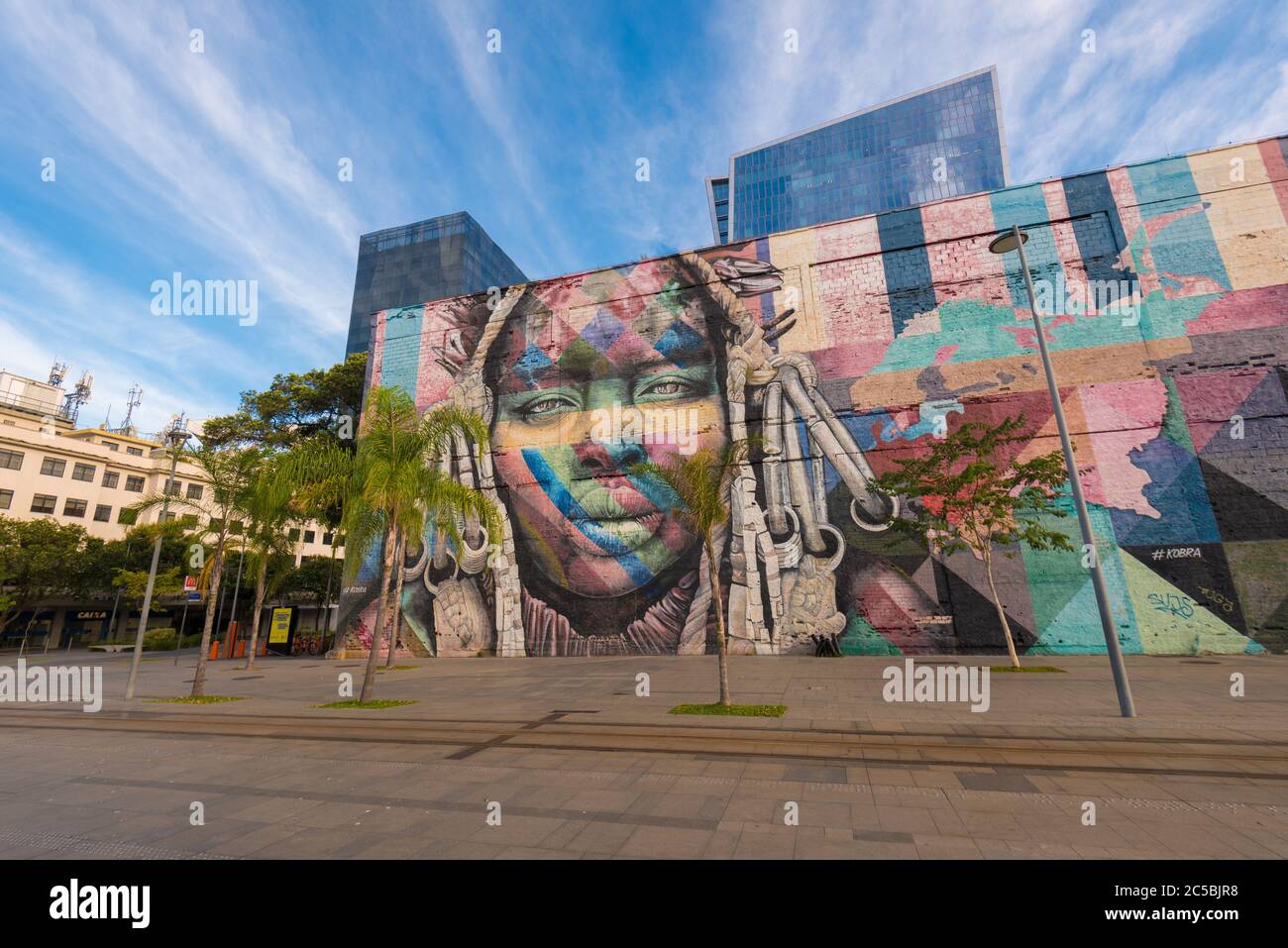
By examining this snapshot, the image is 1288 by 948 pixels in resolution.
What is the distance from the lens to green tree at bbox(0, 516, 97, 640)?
3612cm

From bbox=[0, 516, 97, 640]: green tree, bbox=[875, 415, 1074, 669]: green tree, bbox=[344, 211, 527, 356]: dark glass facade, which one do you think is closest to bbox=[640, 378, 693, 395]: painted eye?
bbox=[875, 415, 1074, 669]: green tree

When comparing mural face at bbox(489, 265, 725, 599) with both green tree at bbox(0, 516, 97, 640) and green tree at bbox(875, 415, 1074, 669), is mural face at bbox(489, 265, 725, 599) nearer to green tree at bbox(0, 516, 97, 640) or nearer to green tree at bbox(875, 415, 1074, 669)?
green tree at bbox(875, 415, 1074, 669)

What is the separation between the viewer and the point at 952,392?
22766mm

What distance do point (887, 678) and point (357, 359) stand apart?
Result: 127 ft

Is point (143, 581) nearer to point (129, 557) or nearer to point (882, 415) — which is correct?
point (129, 557)

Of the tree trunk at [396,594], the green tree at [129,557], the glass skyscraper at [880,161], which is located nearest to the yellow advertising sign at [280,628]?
the tree trunk at [396,594]

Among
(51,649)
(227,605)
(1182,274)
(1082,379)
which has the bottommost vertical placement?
(51,649)

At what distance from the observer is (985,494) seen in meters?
16.7

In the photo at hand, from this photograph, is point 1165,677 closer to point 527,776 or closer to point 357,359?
point 527,776

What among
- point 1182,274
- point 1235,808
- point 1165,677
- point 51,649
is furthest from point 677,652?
point 51,649

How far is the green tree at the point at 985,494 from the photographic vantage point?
16859 millimetres

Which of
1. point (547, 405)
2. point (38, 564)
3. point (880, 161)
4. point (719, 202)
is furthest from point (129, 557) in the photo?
point (880, 161)

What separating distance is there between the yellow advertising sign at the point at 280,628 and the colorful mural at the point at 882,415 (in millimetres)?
6413

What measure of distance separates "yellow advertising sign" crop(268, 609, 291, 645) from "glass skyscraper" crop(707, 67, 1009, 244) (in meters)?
85.4
